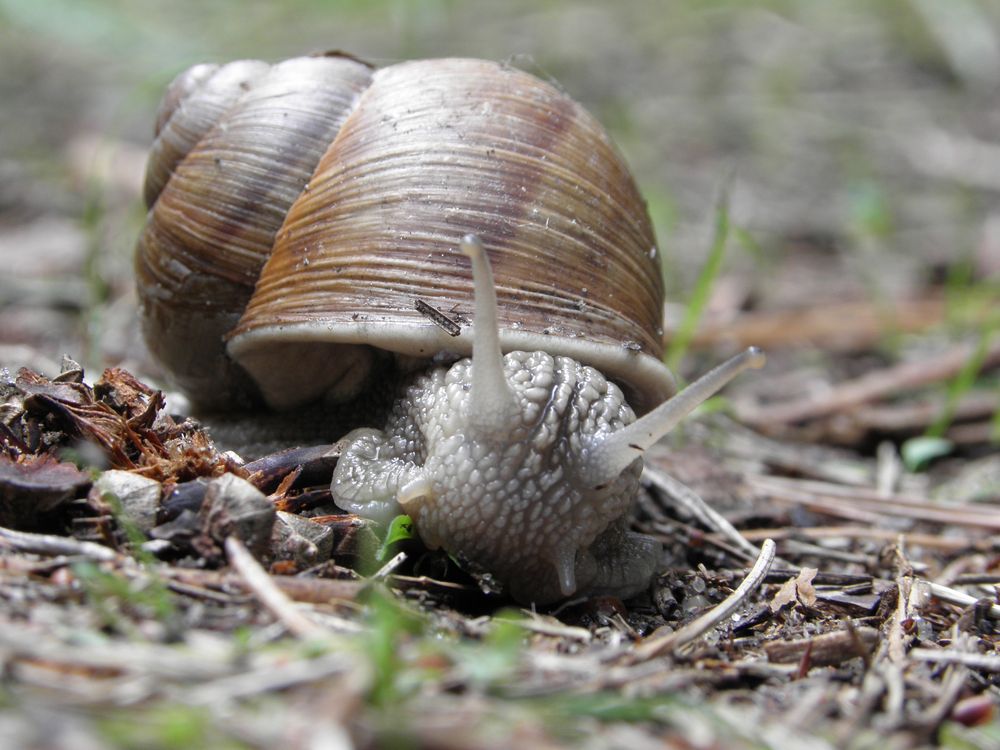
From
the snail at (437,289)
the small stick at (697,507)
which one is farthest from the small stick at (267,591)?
the small stick at (697,507)

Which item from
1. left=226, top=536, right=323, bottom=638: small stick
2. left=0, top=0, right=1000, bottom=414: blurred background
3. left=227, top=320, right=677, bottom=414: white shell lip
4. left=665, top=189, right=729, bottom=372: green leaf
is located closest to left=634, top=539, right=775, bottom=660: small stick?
left=227, top=320, right=677, bottom=414: white shell lip

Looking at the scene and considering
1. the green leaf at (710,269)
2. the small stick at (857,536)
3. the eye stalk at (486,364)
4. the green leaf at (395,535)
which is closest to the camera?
the eye stalk at (486,364)

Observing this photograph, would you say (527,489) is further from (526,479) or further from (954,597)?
(954,597)

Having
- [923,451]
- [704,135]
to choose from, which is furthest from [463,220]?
[704,135]

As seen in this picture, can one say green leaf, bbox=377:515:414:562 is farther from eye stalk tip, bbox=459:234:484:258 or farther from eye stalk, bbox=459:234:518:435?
eye stalk tip, bbox=459:234:484:258

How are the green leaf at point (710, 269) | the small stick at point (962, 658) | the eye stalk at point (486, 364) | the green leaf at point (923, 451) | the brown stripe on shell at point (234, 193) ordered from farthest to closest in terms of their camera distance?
1. the green leaf at point (923, 451)
2. the green leaf at point (710, 269)
3. the brown stripe on shell at point (234, 193)
4. the eye stalk at point (486, 364)
5. the small stick at point (962, 658)

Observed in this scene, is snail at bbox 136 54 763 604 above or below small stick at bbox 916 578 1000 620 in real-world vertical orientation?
above

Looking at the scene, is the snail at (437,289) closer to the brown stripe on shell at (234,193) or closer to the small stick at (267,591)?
the brown stripe on shell at (234,193)
